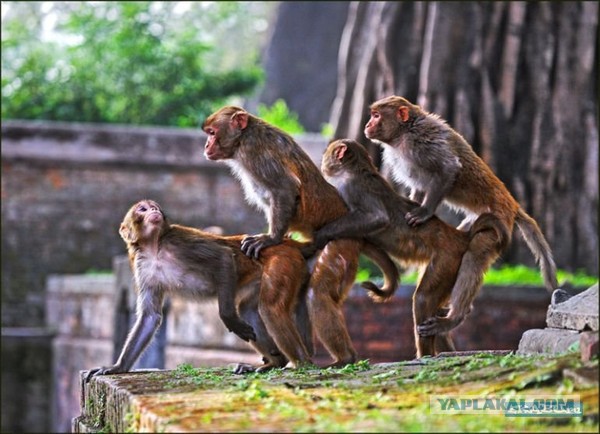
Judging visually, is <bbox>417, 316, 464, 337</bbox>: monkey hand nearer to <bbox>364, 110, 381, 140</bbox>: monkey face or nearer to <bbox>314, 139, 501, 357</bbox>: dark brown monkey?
<bbox>314, 139, 501, 357</bbox>: dark brown monkey

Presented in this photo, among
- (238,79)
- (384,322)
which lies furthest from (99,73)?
(384,322)

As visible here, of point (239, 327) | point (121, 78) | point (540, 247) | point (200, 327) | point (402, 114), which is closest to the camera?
point (239, 327)

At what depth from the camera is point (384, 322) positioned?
40.4 feet

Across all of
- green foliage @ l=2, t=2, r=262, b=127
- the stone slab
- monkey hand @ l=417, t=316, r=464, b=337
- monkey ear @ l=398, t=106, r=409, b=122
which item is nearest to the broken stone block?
the stone slab

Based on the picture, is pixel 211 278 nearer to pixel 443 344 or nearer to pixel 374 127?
pixel 374 127

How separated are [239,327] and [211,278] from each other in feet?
1.04

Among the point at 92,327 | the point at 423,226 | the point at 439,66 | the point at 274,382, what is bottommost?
the point at 92,327

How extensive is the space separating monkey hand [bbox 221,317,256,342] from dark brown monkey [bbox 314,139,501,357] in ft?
2.11

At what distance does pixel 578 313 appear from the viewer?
20.5 ft

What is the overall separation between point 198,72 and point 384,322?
32.0 feet

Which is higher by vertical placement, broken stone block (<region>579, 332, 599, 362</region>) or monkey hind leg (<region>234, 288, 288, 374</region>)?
broken stone block (<region>579, 332, 599, 362</region>)

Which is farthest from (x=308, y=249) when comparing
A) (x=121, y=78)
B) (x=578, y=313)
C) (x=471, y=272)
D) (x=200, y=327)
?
(x=121, y=78)

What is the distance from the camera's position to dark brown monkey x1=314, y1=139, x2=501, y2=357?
7441 millimetres

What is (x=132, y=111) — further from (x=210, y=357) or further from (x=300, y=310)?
(x=300, y=310)
